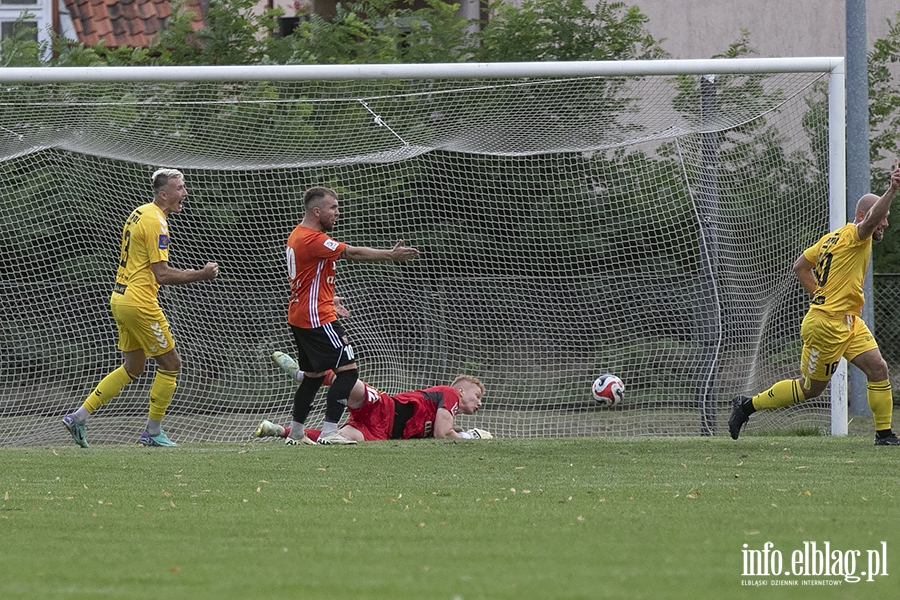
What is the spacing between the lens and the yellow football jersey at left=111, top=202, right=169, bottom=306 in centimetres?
870

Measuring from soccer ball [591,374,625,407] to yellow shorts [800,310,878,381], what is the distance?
223 cm

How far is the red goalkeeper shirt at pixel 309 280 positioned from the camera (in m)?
8.68

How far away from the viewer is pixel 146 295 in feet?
28.7

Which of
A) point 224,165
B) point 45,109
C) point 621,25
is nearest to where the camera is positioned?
point 45,109

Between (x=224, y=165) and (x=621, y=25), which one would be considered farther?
(x=621, y=25)

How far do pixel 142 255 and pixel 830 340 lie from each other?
5.17 meters

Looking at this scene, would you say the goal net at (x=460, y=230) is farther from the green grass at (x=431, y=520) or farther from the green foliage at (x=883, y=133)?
the green grass at (x=431, y=520)

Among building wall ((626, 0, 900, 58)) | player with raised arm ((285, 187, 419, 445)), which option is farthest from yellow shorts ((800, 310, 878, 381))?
building wall ((626, 0, 900, 58))

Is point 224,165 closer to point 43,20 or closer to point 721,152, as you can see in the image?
point 721,152

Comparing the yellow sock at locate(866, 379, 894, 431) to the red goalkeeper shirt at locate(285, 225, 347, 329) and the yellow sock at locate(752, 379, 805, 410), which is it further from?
the red goalkeeper shirt at locate(285, 225, 347, 329)

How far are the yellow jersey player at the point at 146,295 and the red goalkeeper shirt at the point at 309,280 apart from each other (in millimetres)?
607

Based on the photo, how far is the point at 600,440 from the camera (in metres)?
9.42

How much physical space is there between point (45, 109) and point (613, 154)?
523 cm

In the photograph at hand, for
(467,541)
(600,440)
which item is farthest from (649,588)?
(600,440)
